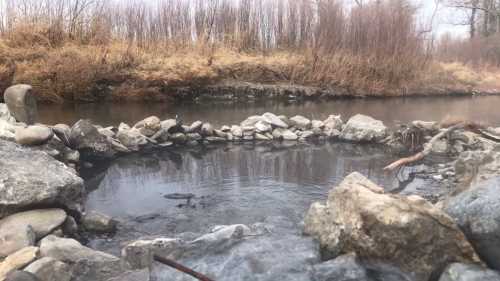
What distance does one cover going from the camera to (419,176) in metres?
7.04

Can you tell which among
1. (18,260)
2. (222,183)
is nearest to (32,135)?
(222,183)

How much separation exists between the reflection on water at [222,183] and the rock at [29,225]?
0.47 metres

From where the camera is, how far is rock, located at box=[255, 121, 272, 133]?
1002cm

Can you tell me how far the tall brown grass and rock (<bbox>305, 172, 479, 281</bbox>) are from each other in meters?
13.3

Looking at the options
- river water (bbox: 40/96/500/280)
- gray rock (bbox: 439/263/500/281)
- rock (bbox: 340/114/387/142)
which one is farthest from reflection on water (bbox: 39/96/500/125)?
gray rock (bbox: 439/263/500/281)

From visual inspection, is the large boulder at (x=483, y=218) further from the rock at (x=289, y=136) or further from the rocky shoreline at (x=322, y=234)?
the rock at (x=289, y=136)

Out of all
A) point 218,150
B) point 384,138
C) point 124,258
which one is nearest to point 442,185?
point 384,138

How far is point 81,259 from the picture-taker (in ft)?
11.5

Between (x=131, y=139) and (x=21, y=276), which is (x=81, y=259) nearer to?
(x=21, y=276)

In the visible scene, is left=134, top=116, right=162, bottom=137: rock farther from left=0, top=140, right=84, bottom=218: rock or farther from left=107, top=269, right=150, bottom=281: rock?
left=107, top=269, right=150, bottom=281: rock

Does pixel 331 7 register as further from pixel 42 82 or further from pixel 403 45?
pixel 42 82

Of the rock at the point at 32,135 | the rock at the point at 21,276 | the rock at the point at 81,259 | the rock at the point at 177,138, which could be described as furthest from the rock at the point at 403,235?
the rock at the point at 177,138

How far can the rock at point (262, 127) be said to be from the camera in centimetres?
1002

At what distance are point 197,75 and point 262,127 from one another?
750cm
